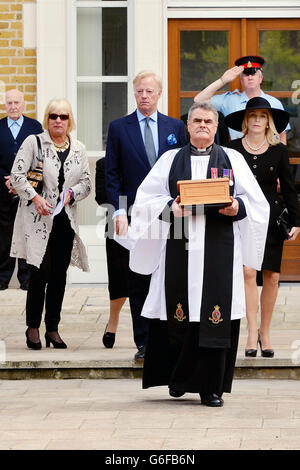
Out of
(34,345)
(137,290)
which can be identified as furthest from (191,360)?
(34,345)

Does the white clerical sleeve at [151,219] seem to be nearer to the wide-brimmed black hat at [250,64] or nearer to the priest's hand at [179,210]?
the priest's hand at [179,210]

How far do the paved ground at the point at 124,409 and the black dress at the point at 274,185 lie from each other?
0.71 m

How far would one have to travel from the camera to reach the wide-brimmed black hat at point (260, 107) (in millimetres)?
9039

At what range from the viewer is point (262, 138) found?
9.14 meters

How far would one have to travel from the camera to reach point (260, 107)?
9.02 metres

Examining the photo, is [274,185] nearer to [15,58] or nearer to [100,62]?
[100,62]

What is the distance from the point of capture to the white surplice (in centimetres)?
779

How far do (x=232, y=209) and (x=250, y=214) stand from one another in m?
0.25

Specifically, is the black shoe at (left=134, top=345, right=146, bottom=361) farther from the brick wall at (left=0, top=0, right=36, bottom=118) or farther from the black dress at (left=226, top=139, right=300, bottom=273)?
the brick wall at (left=0, top=0, right=36, bottom=118)

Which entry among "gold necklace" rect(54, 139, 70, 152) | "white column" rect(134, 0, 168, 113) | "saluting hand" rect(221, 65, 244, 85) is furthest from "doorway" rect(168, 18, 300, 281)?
"gold necklace" rect(54, 139, 70, 152)

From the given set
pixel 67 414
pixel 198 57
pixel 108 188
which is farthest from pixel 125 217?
pixel 198 57

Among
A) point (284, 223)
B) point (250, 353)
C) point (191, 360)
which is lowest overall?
point (250, 353)

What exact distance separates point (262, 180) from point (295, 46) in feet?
12.7

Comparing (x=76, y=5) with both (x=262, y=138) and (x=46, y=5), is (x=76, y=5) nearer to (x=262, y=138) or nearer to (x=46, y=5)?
(x=46, y=5)
